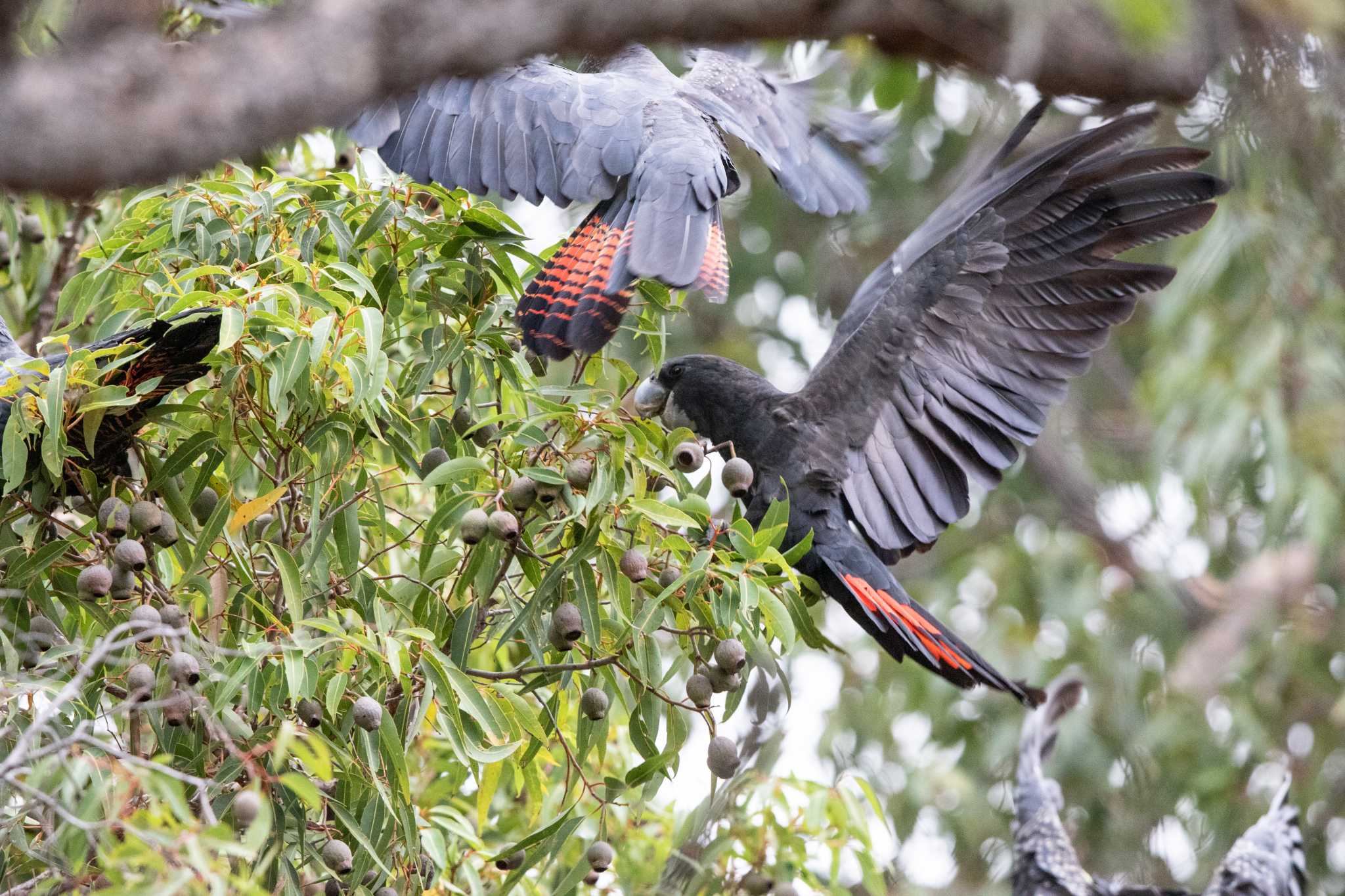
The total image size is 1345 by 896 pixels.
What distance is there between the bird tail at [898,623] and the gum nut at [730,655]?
577 millimetres

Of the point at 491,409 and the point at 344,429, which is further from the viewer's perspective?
the point at 491,409

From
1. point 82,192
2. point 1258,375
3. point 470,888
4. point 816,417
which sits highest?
point 82,192

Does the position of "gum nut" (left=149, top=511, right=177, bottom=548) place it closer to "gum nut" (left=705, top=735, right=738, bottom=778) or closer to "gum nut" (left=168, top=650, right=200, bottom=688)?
"gum nut" (left=168, top=650, right=200, bottom=688)

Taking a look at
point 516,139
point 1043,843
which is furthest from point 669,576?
point 1043,843

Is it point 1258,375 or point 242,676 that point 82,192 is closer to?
point 242,676

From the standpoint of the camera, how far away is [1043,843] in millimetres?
4129

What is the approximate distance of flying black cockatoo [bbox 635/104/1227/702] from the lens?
2895 millimetres

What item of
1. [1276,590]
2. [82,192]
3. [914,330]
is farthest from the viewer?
[1276,590]

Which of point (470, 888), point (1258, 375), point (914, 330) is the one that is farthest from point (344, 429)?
point (1258, 375)

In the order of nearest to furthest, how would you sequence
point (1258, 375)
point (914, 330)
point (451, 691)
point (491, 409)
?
point (451, 691) → point (491, 409) → point (914, 330) → point (1258, 375)

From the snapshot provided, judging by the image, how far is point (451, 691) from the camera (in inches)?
79.0

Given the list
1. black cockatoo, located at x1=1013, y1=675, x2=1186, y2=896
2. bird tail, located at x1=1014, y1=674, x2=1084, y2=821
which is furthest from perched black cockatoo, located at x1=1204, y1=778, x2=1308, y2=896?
bird tail, located at x1=1014, y1=674, x2=1084, y2=821

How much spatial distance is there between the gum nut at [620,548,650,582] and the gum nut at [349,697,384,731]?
17.7 inches

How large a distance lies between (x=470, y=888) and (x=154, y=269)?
1.22 meters
